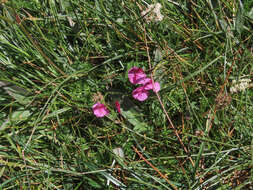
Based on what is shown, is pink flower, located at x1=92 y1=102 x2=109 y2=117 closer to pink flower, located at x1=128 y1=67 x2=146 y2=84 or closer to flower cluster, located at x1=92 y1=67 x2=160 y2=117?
flower cluster, located at x1=92 y1=67 x2=160 y2=117

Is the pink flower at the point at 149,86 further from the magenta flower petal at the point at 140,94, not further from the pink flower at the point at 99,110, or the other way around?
the pink flower at the point at 99,110

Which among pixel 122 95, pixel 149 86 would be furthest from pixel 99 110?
pixel 149 86

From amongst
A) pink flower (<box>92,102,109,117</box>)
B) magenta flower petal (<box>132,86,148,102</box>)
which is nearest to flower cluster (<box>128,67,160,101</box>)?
Result: magenta flower petal (<box>132,86,148,102</box>)

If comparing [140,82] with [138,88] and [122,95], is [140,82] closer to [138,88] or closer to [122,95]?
[138,88]

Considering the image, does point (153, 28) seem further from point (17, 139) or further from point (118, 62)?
point (17, 139)

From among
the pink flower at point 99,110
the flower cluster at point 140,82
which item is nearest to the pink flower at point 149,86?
the flower cluster at point 140,82

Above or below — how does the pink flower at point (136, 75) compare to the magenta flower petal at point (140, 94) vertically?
above

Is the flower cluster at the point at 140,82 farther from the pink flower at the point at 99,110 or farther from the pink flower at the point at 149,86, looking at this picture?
the pink flower at the point at 99,110

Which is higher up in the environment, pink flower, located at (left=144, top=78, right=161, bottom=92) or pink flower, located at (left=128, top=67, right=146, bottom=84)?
pink flower, located at (left=128, top=67, right=146, bottom=84)
